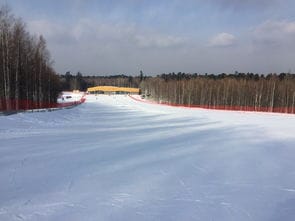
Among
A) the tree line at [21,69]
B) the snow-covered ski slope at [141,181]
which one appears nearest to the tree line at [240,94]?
the tree line at [21,69]

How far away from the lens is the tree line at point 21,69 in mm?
38000

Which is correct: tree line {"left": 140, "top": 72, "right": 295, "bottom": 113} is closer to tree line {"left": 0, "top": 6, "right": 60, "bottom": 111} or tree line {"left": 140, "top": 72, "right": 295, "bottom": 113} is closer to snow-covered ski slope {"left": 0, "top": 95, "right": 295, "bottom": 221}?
tree line {"left": 0, "top": 6, "right": 60, "bottom": 111}

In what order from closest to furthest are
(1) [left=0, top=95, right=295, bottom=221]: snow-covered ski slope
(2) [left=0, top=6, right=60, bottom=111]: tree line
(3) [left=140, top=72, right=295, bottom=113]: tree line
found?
(1) [left=0, top=95, right=295, bottom=221]: snow-covered ski slope
(2) [left=0, top=6, right=60, bottom=111]: tree line
(3) [left=140, top=72, right=295, bottom=113]: tree line

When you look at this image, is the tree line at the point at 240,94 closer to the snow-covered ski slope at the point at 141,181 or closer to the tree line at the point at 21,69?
the tree line at the point at 21,69

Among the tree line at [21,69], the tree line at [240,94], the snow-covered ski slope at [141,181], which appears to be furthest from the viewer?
the tree line at [240,94]

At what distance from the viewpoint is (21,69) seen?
46156mm

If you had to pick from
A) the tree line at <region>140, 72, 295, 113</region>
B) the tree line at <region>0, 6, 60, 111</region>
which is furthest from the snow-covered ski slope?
the tree line at <region>140, 72, 295, 113</region>

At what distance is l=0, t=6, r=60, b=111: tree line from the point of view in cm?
3800

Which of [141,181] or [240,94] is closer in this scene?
[141,181]

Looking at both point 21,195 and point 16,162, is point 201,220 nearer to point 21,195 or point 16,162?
point 21,195

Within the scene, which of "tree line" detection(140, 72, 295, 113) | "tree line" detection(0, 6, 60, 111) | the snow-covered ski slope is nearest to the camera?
the snow-covered ski slope

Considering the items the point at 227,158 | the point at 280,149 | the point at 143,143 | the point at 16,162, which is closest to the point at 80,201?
the point at 16,162

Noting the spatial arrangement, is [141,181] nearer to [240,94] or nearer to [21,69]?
[21,69]

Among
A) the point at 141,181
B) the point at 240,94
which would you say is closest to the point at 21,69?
the point at 141,181
